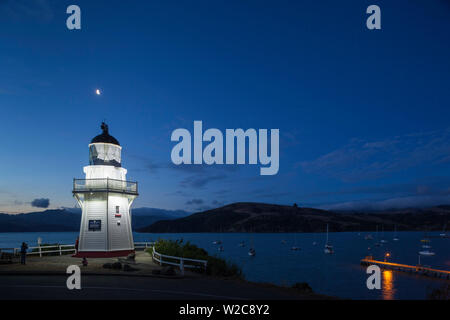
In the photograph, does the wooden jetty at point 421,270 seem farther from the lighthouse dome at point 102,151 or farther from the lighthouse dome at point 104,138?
the lighthouse dome at point 104,138

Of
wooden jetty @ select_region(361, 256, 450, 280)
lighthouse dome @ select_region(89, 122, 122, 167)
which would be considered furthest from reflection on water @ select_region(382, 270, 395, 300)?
lighthouse dome @ select_region(89, 122, 122, 167)

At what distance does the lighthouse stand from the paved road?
→ 10.4m

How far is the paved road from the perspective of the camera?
478 inches

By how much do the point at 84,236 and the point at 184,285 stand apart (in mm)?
16017

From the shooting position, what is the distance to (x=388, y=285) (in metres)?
52.8

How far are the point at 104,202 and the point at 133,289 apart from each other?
15872 mm

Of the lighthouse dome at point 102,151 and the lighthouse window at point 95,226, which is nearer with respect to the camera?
the lighthouse window at point 95,226

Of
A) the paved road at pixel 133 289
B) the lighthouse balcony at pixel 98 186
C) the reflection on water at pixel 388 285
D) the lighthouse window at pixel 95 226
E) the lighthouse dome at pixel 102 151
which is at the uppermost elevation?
the lighthouse dome at pixel 102 151

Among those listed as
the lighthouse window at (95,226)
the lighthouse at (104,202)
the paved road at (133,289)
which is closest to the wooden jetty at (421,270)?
the lighthouse at (104,202)

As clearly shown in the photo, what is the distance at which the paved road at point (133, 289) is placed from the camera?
12.1 metres

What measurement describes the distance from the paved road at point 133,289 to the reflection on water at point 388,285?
123ft
